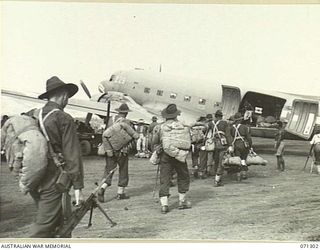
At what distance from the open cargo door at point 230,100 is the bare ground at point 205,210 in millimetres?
817

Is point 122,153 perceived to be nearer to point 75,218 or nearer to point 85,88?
point 85,88

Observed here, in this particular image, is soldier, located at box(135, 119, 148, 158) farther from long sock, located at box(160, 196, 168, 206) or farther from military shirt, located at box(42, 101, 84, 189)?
military shirt, located at box(42, 101, 84, 189)

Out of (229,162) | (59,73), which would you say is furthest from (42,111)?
(229,162)

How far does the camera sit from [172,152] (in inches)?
122

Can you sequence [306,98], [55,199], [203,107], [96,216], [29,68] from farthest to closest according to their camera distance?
[203,107], [306,98], [29,68], [96,216], [55,199]

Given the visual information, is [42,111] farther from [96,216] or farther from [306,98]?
[306,98]

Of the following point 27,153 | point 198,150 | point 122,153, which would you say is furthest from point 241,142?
point 27,153

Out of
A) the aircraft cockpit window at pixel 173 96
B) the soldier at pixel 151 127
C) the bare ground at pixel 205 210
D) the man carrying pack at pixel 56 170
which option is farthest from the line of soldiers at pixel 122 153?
the aircraft cockpit window at pixel 173 96

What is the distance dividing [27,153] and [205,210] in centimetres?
138

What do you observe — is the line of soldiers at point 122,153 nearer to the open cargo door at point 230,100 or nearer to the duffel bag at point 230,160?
the duffel bag at point 230,160

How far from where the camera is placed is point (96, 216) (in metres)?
3.13

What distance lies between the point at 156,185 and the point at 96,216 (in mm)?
609

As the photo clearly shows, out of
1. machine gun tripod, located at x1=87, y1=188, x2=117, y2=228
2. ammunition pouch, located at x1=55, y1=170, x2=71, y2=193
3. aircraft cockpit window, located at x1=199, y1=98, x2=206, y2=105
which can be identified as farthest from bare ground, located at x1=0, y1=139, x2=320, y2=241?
aircraft cockpit window, located at x1=199, y1=98, x2=206, y2=105

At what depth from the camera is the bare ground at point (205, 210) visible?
10.00 ft
